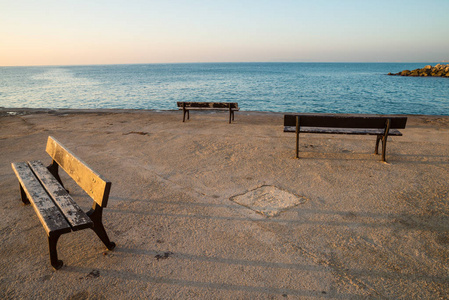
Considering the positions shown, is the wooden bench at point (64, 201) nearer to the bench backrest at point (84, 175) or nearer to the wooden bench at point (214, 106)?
the bench backrest at point (84, 175)

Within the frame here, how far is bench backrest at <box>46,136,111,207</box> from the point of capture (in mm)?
2561

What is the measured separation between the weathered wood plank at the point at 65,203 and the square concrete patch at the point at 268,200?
207 cm

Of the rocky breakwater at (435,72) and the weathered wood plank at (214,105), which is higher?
the rocky breakwater at (435,72)

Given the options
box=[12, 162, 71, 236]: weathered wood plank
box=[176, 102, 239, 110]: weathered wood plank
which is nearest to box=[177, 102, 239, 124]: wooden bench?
box=[176, 102, 239, 110]: weathered wood plank

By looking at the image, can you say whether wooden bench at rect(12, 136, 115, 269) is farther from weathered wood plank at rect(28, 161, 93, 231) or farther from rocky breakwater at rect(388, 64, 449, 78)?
rocky breakwater at rect(388, 64, 449, 78)

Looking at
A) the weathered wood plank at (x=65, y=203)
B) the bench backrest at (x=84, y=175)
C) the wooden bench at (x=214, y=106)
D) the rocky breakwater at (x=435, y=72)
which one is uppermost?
the rocky breakwater at (x=435, y=72)

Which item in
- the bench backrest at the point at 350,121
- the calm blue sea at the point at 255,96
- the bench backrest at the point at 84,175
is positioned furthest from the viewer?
the calm blue sea at the point at 255,96

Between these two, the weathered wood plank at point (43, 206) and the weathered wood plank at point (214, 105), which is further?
the weathered wood plank at point (214, 105)

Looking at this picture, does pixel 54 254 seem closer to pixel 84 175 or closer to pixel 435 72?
pixel 84 175

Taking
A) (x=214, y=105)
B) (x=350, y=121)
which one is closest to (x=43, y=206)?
(x=350, y=121)

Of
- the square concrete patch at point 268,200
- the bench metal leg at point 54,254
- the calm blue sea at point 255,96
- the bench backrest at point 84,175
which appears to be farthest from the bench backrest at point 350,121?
the calm blue sea at point 255,96

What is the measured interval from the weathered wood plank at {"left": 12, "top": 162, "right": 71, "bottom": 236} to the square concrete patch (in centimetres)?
225

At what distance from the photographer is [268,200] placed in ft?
13.1

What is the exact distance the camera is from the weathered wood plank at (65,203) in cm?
253
